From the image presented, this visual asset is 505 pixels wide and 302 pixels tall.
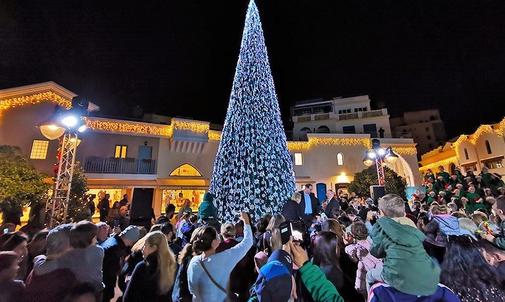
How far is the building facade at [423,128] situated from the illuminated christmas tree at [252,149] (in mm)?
42473

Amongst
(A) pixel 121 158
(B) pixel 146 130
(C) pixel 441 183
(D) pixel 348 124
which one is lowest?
(C) pixel 441 183

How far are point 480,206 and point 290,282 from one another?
376 inches

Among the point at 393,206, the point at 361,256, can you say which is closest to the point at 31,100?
the point at 361,256

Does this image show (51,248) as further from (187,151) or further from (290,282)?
(187,151)

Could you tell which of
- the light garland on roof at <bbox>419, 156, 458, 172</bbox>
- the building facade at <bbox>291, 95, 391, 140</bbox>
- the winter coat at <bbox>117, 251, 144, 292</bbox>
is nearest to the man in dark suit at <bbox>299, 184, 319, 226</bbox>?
the winter coat at <bbox>117, 251, 144, 292</bbox>

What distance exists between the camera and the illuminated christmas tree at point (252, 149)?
9.56m

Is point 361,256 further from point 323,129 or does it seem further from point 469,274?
point 323,129

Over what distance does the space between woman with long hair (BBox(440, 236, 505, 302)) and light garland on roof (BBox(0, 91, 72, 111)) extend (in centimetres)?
2102

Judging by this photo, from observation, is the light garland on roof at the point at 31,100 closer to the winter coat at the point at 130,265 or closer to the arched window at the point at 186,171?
the arched window at the point at 186,171

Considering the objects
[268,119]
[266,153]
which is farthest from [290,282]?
[268,119]

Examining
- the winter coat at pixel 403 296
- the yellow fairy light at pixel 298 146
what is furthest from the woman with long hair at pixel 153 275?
the yellow fairy light at pixel 298 146

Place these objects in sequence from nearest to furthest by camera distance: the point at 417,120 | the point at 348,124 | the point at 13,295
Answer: the point at 13,295, the point at 348,124, the point at 417,120

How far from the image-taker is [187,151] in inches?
766

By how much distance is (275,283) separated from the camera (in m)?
1.78
